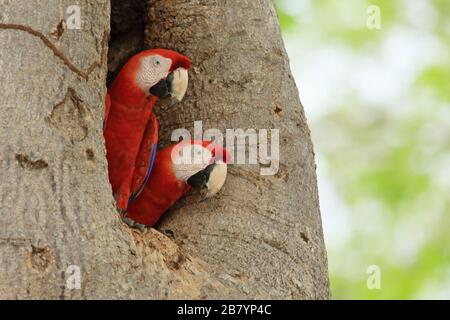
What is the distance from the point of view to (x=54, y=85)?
2.93 metres

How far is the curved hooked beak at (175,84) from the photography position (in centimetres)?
382

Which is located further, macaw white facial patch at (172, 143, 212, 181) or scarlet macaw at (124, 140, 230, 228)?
macaw white facial patch at (172, 143, 212, 181)

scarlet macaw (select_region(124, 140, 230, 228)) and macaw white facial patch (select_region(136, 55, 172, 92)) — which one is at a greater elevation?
macaw white facial patch (select_region(136, 55, 172, 92))

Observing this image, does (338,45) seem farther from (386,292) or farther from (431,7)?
(386,292)

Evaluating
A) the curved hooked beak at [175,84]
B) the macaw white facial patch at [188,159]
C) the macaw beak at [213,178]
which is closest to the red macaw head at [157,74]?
the curved hooked beak at [175,84]

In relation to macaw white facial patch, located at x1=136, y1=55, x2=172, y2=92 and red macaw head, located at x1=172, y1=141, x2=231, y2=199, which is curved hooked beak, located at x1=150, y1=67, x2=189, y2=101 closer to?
macaw white facial patch, located at x1=136, y1=55, x2=172, y2=92

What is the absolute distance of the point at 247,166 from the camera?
3641 millimetres

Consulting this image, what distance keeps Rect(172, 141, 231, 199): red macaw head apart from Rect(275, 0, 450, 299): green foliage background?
294 cm

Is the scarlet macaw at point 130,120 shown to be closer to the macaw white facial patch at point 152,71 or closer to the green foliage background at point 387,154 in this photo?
the macaw white facial patch at point 152,71

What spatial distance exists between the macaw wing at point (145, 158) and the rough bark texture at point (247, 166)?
0.36ft

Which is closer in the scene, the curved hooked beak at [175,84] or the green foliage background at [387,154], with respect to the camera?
the curved hooked beak at [175,84]

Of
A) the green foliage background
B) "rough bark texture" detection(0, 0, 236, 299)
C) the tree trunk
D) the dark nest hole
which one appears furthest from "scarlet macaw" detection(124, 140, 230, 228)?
the green foliage background

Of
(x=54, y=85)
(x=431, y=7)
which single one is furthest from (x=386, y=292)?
(x=54, y=85)

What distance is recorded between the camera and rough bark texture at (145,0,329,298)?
322 cm
